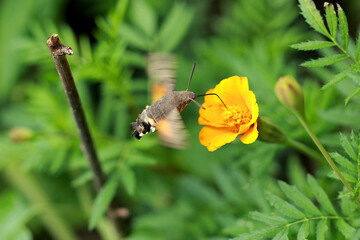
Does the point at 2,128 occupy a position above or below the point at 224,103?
above

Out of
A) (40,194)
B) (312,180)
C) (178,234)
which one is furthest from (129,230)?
(312,180)

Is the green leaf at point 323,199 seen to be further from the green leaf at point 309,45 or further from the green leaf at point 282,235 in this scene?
the green leaf at point 309,45

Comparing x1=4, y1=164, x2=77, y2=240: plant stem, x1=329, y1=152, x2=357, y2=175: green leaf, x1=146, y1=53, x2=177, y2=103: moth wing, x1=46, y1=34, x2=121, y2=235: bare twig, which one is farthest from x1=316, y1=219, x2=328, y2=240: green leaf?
x1=4, y1=164, x2=77, y2=240: plant stem

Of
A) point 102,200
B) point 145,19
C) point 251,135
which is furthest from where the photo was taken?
point 145,19

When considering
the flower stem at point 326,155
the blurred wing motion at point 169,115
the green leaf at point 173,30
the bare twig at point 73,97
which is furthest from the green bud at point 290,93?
the green leaf at point 173,30

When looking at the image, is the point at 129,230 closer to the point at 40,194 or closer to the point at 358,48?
the point at 40,194

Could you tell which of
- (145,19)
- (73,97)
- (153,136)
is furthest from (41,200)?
(73,97)

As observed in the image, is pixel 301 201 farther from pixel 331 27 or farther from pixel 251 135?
pixel 331 27
